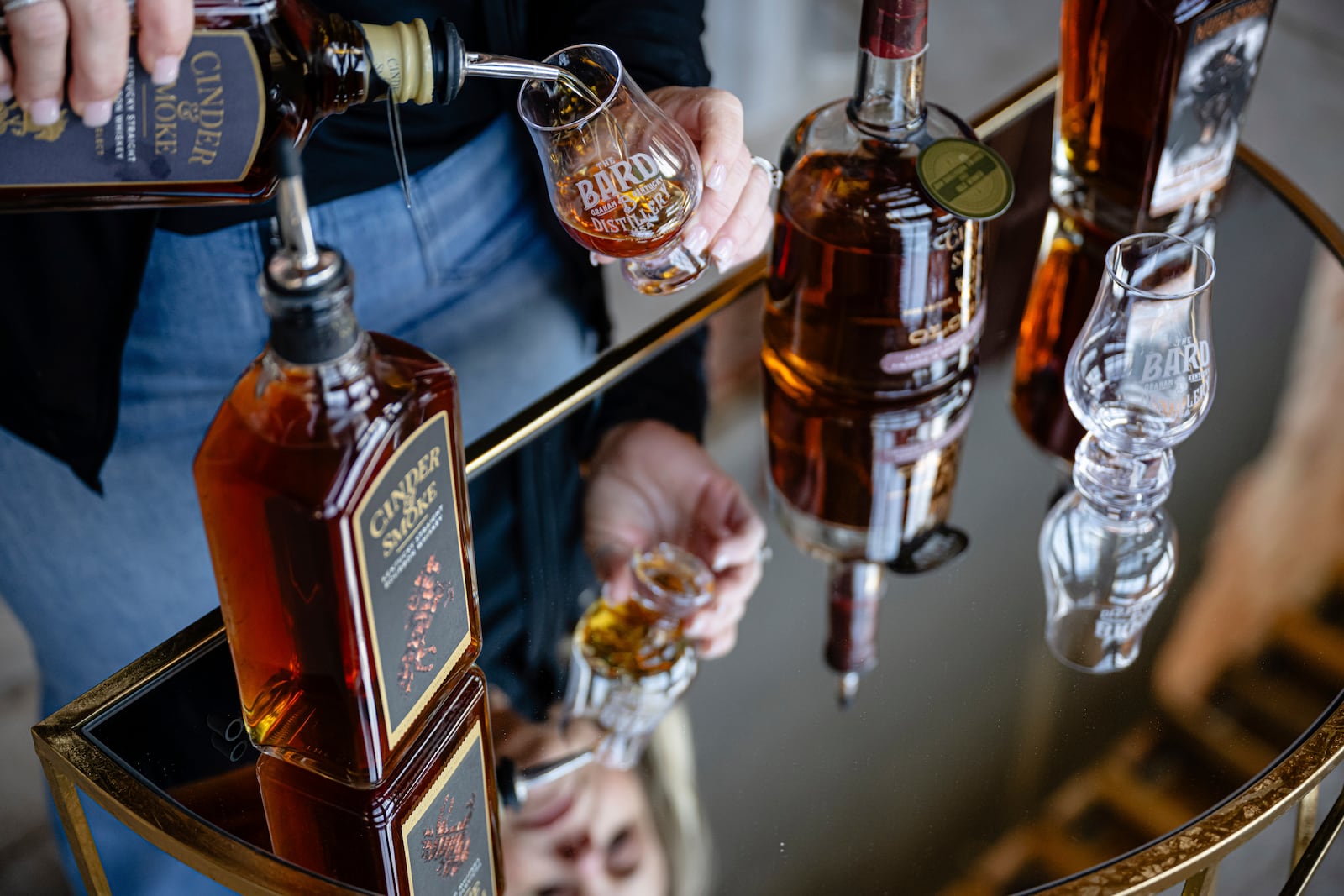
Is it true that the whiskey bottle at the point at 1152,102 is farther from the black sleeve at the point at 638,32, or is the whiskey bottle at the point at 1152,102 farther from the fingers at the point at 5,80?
the fingers at the point at 5,80

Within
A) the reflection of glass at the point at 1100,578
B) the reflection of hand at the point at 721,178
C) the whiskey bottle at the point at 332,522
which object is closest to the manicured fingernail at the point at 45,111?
the whiskey bottle at the point at 332,522

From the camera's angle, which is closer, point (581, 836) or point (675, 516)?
point (581, 836)

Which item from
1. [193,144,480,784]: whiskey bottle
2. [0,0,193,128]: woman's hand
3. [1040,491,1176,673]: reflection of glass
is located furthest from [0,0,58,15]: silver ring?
[1040,491,1176,673]: reflection of glass

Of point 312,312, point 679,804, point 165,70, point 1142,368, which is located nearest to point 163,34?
point 165,70

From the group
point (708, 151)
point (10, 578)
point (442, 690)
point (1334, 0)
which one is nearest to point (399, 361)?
point (442, 690)

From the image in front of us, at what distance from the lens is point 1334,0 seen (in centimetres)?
254

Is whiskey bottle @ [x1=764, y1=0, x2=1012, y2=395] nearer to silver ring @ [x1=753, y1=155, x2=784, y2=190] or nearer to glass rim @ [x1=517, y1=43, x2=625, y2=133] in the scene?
silver ring @ [x1=753, y1=155, x2=784, y2=190]

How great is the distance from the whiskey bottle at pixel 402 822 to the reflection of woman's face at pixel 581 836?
1cm

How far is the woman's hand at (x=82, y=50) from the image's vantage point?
58 cm

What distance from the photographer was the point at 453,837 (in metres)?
0.63

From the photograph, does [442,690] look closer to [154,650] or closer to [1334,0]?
[154,650]

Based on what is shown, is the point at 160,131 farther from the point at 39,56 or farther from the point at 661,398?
the point at 661,398

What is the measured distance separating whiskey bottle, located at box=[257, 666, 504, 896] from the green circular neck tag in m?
0.39

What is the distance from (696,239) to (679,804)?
0.33m
